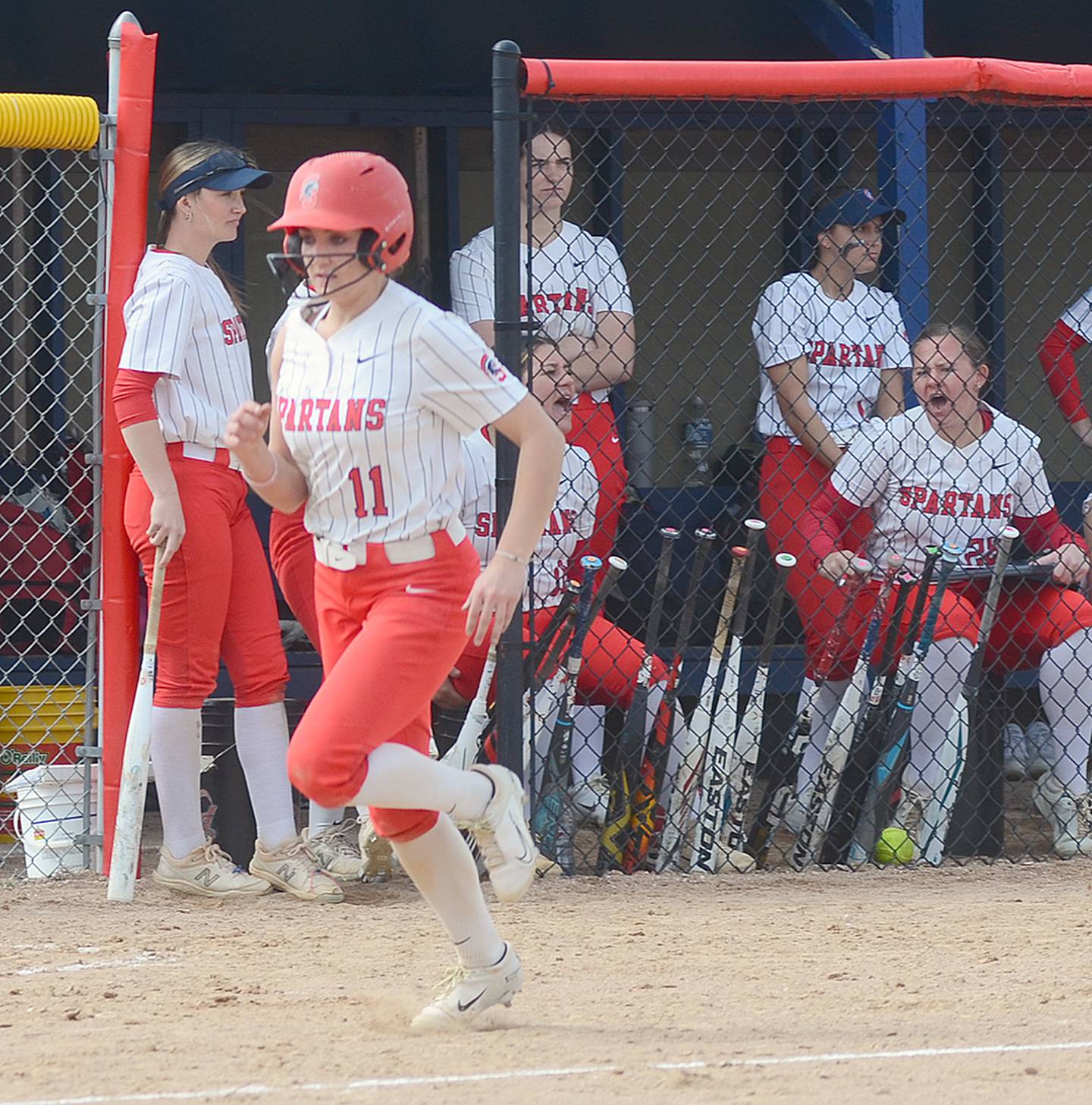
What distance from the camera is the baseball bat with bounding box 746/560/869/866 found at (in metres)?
5.30

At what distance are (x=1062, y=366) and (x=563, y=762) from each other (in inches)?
97.9

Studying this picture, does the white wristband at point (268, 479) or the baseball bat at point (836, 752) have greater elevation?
the white wristband at point (268, 479)

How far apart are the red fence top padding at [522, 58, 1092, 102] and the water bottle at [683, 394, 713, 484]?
2.45 meters

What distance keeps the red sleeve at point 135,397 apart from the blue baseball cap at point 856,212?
2.33 metres

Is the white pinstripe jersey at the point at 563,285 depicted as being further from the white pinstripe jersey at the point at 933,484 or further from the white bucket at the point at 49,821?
the white bucket at the point at 49,821

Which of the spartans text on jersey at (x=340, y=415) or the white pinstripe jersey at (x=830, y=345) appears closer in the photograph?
the spartans text on jersey at (x=340, y=415)

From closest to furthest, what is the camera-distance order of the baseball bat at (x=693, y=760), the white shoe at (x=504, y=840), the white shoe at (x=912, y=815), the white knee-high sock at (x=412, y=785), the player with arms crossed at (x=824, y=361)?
the white knee-high sock at (x=412, y=785) → the white shoe at (x=504, y=840) → the baseball bat at (x=693, y=760) → the white shoe at (x=912, y=815) → the player with arms crossed at (x=824, y=361)

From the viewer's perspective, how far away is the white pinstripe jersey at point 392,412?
11.1 feet

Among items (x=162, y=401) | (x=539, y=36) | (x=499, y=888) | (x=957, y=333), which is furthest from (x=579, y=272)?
(x=499, y=888)

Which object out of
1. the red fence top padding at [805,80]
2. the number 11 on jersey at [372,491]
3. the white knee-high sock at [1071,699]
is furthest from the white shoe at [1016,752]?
the number 11 on jersey at [372,491]

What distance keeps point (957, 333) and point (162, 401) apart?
2385 mm

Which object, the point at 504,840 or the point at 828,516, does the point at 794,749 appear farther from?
the point at 504,840

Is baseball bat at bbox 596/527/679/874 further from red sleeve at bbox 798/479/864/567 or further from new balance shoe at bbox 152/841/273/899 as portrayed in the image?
new balance shoe at bbox 152/841/273/899

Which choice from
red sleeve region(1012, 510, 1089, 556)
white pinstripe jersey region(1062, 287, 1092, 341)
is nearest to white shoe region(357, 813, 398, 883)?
red sleeve region(1012, 510, 1089, 556)
